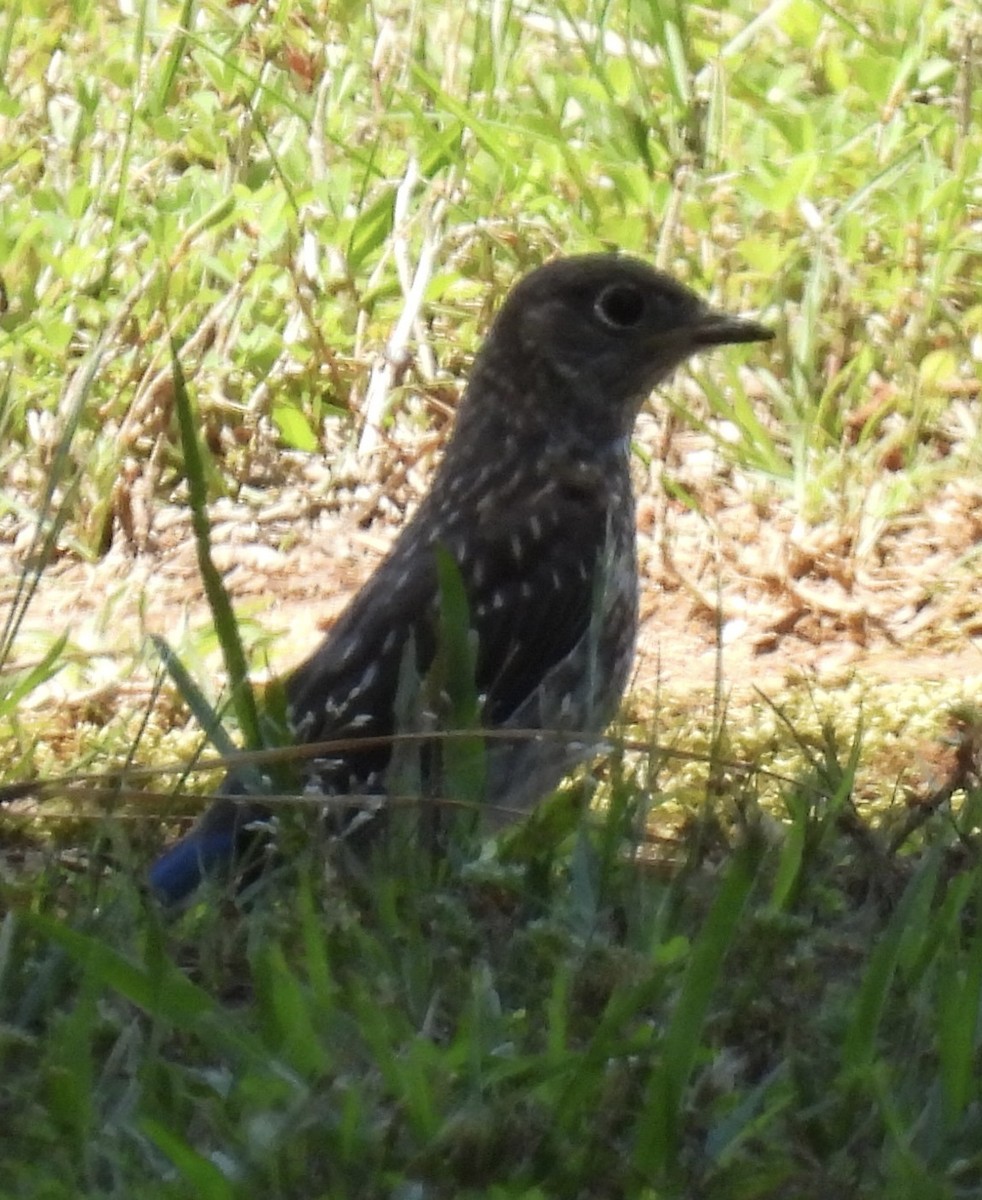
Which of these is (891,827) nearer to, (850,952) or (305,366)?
(850,952)

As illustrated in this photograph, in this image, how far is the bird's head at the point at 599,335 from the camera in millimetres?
5160

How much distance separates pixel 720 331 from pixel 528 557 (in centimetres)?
76

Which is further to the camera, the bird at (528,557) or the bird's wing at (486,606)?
the bird's wing at (486,606)

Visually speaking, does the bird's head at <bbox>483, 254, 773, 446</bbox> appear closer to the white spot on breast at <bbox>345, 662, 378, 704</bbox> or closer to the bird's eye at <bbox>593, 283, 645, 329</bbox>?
the bird's eye at <bbox>593, 283, 645, 329</bbox>

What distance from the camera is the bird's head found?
5160 mm

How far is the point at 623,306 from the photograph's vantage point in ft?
17.1

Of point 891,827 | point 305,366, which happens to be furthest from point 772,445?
point 891,827

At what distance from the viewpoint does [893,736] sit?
487 cm

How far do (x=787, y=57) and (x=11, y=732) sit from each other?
11.4 ft

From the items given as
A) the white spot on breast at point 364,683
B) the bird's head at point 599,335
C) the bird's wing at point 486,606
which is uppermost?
the bird's head at point 599,335

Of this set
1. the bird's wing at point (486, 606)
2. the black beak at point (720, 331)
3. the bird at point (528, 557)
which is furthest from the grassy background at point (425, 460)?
the black beak at point (720, 331)

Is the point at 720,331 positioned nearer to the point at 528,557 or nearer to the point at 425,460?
the point at 528,557

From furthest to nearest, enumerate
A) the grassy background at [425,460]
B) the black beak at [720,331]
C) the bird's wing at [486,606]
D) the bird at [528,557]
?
1. the black beak at [720,331]
2. the bird's wing at [486,606]
3. the bird at [528,557]
4. the grassy background at [425,460]

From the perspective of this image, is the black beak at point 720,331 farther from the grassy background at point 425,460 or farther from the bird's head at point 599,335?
the grassy background at point 425,460
